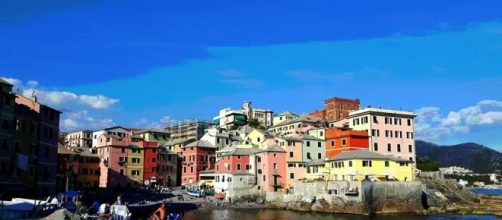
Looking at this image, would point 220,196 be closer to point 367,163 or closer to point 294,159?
point 294,159

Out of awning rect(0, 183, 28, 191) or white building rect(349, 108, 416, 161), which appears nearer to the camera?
Answer: awning rect(0, 183, 28, 191)

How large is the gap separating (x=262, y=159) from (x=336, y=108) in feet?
145

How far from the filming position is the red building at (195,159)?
10406cm

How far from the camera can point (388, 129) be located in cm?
9006

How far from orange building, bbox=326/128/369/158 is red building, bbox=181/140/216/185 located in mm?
27946

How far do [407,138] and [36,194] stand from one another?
6235cm

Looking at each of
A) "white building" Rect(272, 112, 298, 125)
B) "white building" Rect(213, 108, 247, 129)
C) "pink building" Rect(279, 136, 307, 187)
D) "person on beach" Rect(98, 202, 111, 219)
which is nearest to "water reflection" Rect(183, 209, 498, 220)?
"pink building" Rect(279, 136, 307, 187)

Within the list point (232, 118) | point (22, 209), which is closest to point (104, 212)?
point (22, 209)

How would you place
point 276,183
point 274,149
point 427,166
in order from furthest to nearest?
point 427,166 < point 274,149 < point 276,183

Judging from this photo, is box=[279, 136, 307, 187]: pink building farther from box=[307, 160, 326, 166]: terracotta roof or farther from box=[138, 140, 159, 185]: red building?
box=[138, 140, 159, 185]: red building

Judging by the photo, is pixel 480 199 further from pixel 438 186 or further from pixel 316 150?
pixel 316 150

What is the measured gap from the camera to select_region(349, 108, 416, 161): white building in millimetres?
88375

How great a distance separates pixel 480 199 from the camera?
88375 millimetres

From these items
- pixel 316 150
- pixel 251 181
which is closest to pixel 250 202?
pixel 251 181
